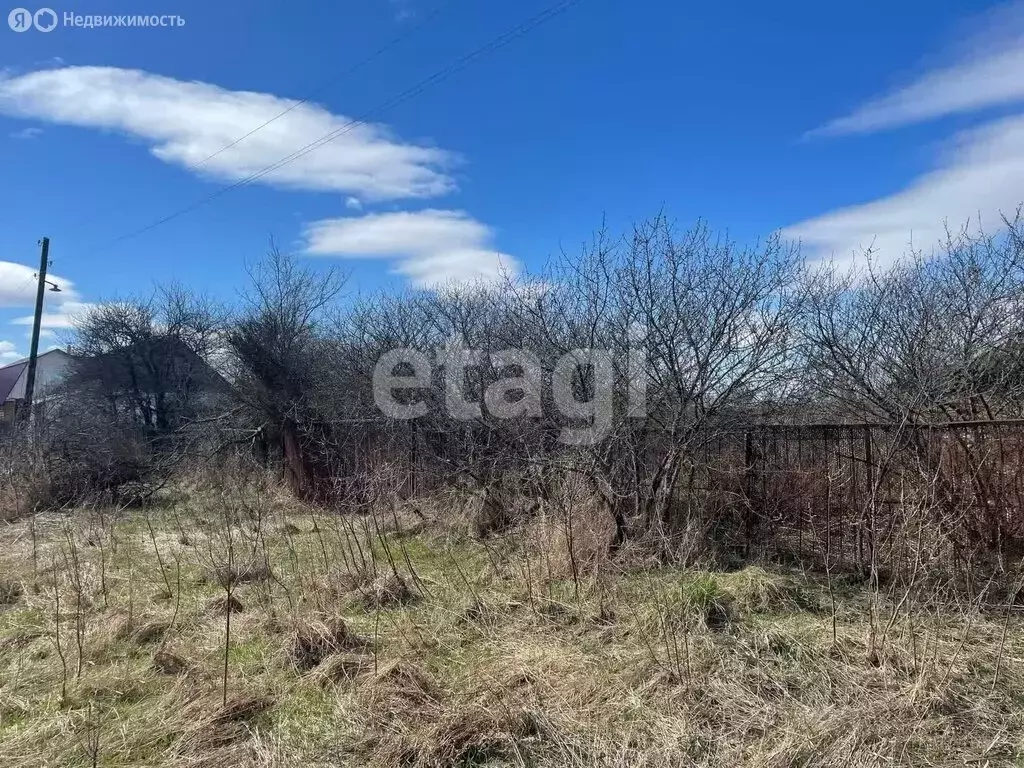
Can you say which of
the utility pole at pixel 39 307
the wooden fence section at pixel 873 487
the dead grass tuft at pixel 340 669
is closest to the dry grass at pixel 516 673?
the dead grass tuft at pixel 340 669

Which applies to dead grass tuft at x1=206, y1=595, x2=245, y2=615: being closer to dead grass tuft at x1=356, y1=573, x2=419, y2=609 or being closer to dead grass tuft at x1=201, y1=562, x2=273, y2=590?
dead grass tuft at x1=201, y1=562, x2=273, y2=590

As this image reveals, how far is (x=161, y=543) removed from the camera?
7.54 m

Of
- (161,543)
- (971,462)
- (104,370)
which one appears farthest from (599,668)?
(104,370)

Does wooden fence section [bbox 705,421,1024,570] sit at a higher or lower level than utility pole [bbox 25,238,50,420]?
lower

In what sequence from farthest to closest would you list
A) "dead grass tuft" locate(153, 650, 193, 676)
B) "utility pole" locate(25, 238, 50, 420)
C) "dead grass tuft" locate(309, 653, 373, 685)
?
"utility pole" locate(25, 238, 50, 420), "dead grass tuft" locate(153, 650, 193, 676), "dead grass tuft" locate(309, 653, 373, 685)

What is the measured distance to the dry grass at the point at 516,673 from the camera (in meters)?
2.99

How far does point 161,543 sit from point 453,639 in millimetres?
4827

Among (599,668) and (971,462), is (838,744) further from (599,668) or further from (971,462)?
(971,462)

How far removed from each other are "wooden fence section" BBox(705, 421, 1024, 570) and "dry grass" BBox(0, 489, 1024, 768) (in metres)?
0.59

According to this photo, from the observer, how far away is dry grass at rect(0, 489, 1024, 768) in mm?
2986

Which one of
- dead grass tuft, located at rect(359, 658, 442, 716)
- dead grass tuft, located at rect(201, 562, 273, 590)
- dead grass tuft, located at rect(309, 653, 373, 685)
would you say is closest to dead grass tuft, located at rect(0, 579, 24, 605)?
dead grass tuft, located at rect(201, 562, 273, 590)

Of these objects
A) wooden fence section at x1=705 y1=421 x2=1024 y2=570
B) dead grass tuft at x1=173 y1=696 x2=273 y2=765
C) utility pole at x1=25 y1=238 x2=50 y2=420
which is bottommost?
dead grass tuft at x1=173 y1=696 x2=273 y2=765

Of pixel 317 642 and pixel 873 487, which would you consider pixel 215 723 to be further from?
pixel 873 487

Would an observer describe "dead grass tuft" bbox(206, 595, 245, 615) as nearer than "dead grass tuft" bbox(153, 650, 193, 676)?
No
